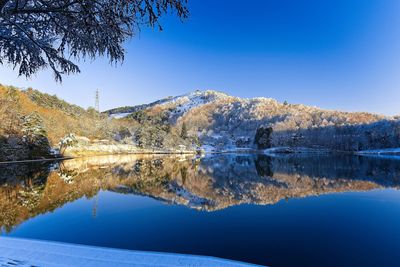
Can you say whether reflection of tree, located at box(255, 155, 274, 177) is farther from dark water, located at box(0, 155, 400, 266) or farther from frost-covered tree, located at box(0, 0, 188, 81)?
frost-covered tree, located at box(0, 0, 188, 81)

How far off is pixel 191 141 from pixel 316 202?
94.8 metres

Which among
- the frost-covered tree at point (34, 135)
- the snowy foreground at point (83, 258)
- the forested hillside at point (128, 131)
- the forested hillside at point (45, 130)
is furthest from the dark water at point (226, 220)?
the forested hillside at point (128, 131)

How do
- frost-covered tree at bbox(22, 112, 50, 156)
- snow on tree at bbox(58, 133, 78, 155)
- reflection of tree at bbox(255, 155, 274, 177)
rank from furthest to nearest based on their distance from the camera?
snow on tree at bbox(58, 133, 78, 155) < frost-covered tree at bbox(22, 112, 50, 156) < reflection of tree at bbox(255, 155, 274, 177)

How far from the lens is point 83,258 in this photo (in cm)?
601

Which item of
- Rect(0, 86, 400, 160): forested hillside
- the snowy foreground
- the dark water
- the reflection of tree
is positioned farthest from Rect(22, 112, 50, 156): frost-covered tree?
the snowy foreground

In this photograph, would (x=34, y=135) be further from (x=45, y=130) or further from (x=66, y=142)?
(x=66, y=142)

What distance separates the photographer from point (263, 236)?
9.07 metres

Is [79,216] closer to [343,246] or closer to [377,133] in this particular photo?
[343,246]

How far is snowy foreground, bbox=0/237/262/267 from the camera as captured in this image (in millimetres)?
5684

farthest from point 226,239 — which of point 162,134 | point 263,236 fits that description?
point 162,134

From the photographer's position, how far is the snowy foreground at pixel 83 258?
5.68 metres

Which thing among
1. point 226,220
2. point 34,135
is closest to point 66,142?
point 34,135

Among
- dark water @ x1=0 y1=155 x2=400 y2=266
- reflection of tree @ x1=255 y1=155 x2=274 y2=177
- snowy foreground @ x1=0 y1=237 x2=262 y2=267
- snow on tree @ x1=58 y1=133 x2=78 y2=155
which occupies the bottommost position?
dark water @ x1=0 y1=155 x2=400 y2=266

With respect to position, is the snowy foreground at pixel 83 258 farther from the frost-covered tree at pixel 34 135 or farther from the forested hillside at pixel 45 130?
the frost-covered tree at pixel 34 135
